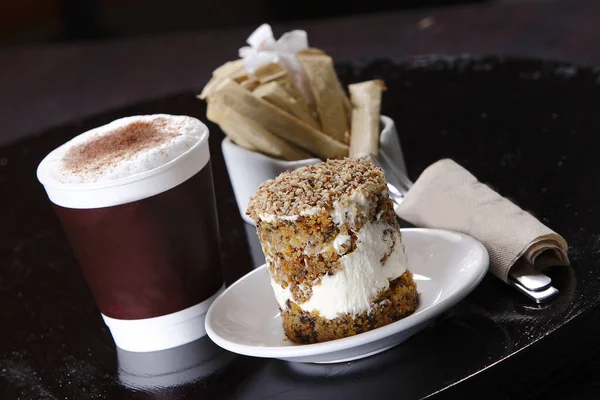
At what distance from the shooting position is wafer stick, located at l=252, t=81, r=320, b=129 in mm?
1443

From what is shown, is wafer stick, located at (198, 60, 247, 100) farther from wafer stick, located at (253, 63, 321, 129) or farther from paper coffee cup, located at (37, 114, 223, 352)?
paper coffee cup, located at (37, 114, 223, 352)

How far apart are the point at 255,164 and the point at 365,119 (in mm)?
203

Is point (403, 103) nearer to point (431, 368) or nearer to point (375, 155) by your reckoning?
point (375, 155)

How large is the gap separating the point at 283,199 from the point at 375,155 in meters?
0.43

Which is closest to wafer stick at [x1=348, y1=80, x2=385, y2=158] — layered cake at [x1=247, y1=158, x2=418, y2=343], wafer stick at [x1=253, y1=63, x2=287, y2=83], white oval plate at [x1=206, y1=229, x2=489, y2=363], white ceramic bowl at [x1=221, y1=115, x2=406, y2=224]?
white ceramic bowl at [x1=221, y1=115, x2=406, y2=224]

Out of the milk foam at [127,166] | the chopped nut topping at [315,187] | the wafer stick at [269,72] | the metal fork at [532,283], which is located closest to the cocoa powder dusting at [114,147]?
the milk foam at [127,166]

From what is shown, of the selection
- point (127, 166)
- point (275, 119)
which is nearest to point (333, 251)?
point (127, 166)

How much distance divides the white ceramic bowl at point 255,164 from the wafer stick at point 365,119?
2 centimetres

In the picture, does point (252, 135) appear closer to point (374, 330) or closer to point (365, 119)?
point (365, 119)

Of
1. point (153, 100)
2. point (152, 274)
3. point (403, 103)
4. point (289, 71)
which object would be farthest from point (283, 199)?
point (153, 100)

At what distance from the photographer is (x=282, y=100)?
1.45 m

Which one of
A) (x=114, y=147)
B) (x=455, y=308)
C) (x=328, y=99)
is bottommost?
(x=455, y=308)

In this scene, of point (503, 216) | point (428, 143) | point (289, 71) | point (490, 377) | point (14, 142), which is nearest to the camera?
point (490, 377)

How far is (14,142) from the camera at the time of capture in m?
2.07
